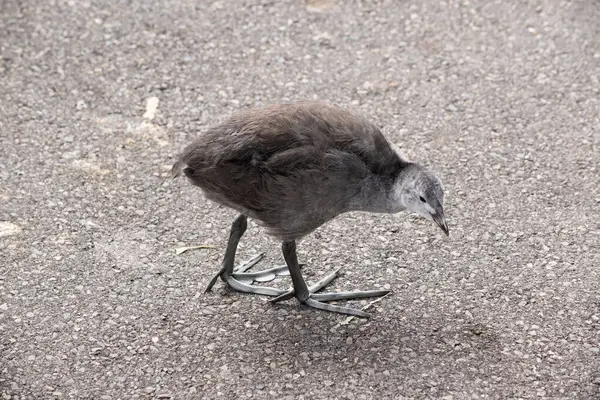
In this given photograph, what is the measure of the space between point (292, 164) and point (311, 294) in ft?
2.67

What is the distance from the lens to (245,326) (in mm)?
4555

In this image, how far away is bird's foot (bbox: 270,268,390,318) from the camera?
463cm

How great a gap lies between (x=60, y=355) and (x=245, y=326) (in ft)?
2.88

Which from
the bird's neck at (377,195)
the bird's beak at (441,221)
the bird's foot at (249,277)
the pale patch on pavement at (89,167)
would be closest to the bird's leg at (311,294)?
the bird's foot at (249,277)

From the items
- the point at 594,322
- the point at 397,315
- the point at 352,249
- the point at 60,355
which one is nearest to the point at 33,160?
the point at 60,355

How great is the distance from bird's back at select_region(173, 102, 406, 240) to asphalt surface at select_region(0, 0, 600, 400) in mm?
612

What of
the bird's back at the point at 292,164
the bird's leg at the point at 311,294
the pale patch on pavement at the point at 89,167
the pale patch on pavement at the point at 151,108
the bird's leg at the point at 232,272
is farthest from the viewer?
the pale patch on pavement at the point at 151,108

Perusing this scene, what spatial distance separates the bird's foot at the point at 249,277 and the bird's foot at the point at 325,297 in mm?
95

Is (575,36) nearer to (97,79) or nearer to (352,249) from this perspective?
(352,249)

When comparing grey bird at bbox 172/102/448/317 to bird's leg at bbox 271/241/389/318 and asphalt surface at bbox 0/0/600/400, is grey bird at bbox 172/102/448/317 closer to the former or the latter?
bird's leg at bbox 271/241/389/318

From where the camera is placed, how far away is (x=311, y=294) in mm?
4723

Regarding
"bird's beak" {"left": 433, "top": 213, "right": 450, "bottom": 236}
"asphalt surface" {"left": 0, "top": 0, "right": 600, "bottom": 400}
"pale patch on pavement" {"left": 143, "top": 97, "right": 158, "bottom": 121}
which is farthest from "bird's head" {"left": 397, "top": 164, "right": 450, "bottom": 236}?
"pale patch on pavement" {"left": 143, "top": 97, "right": 158, "bottom": 121}

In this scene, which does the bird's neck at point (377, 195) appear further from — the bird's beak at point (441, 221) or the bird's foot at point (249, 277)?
the bird's foot at point (249, 277)

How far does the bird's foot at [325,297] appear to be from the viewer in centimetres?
463
